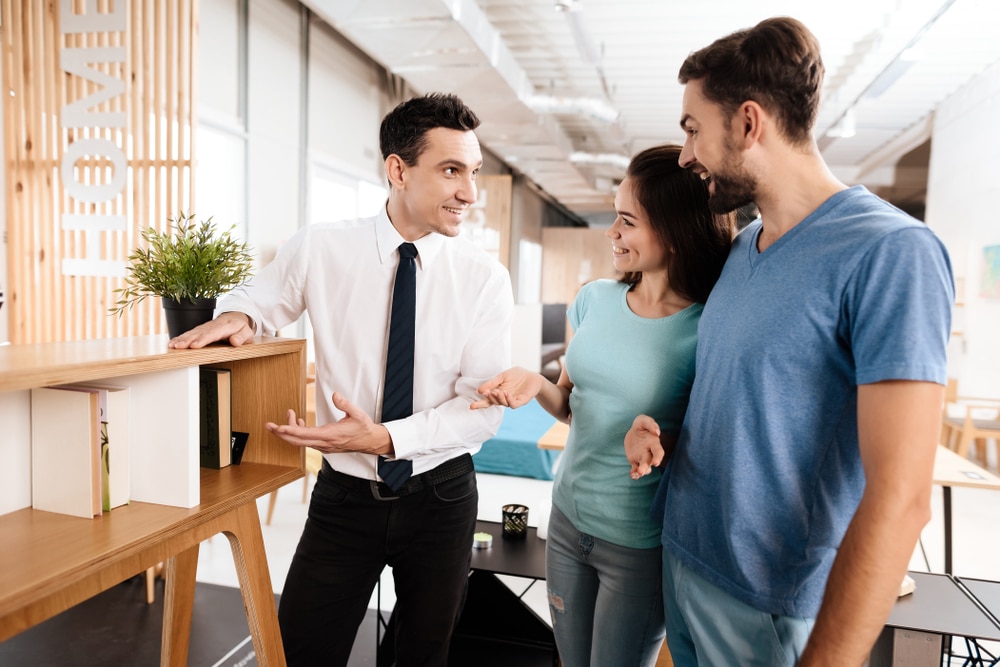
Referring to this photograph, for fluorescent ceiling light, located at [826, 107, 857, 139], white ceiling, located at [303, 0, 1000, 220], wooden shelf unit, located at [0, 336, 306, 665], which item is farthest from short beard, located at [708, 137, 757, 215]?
fluorescent ceiling light, located at [826, 107, 857, 139]

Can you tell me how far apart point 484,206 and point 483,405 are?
8461 mm

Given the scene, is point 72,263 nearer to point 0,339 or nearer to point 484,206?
point 0,339

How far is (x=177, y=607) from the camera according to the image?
182cm

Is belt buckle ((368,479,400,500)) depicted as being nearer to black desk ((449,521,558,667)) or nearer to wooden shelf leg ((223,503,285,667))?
wooden shelf leg ((223,503,285,667))

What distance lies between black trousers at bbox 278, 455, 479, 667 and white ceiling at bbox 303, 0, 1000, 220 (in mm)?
3434

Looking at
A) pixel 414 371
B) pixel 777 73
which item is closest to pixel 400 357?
pixel 414 371

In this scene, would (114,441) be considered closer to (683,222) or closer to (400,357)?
(400,357)

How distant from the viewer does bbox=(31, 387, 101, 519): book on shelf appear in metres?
1.27

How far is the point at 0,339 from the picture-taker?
10.9ft

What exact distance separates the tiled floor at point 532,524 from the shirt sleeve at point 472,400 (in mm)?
1006

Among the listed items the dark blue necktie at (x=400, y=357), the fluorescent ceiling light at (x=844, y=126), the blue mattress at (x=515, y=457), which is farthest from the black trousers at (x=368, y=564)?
the fluorescent ceiling light at (x=844, y=126)

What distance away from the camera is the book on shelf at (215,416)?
5.22ft

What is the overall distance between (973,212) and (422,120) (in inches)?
275

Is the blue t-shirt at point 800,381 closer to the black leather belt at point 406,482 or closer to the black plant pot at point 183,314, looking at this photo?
the black leather belt at point 406,482
